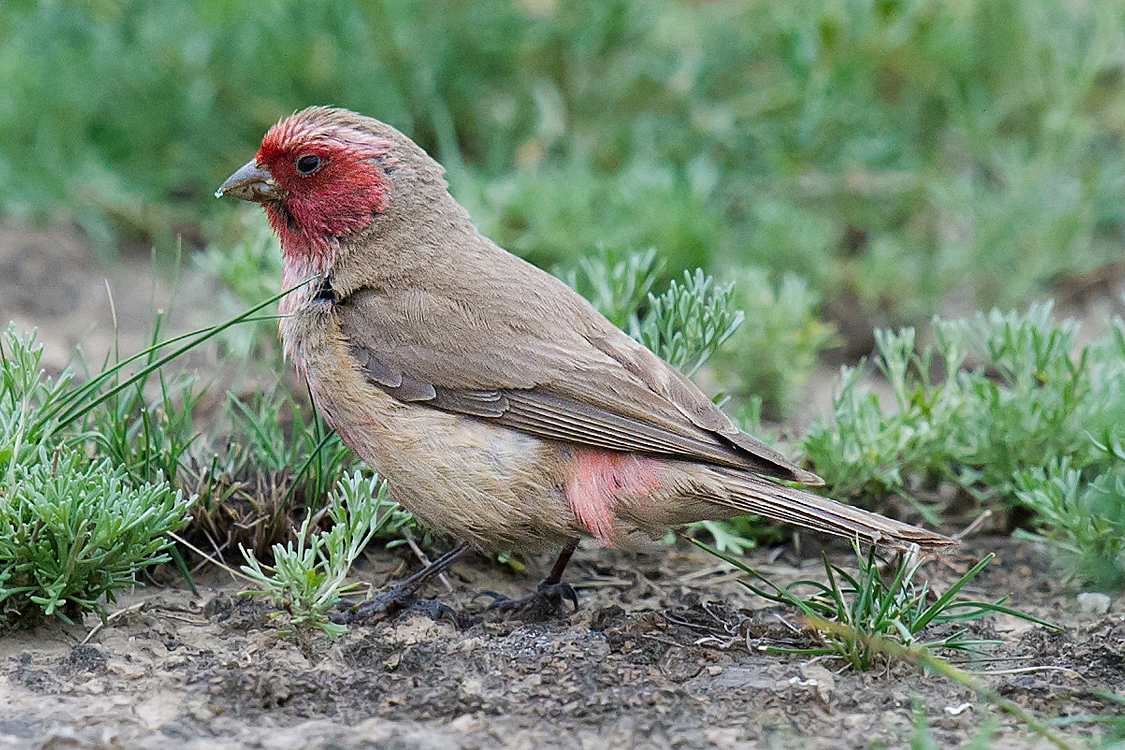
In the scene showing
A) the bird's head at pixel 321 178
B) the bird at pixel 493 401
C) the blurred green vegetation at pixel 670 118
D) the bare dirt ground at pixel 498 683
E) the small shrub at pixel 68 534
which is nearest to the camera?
the bare dirt ground at pixel 498 683

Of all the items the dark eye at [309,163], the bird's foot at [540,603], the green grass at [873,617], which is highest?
the dark eye at [309,163]

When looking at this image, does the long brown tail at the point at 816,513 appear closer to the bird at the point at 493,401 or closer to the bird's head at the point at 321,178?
the bird at the point at 493,401

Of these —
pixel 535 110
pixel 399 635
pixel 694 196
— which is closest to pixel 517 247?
pixel 694 196

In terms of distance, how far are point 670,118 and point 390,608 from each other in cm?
412

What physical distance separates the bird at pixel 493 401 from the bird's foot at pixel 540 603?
0.5 inches

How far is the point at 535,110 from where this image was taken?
728cm

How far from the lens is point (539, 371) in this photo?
4.03m

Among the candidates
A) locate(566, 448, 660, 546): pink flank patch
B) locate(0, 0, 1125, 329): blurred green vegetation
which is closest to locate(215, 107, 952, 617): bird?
locate(566, 448, 660, 546): pink flank patch

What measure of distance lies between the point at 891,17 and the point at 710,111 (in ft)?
3.47

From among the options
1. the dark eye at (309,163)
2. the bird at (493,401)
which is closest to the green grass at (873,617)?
the bird at (493,401)

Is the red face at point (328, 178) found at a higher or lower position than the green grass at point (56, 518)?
higher

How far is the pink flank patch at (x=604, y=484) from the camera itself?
3906 millimetres

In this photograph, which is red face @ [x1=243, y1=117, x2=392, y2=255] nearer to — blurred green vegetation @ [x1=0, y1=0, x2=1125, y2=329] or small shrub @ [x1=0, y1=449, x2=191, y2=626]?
small shrub @ [x1=0, y1=449, x2=191, y2=626]

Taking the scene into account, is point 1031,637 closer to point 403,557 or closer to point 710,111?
point 403,557
